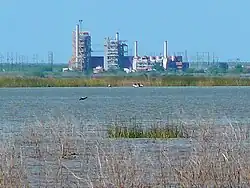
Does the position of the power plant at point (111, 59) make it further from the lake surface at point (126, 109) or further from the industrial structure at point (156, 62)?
the lake surface at point (126, 109)

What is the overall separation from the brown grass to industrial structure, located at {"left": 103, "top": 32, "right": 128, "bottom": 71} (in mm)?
143423

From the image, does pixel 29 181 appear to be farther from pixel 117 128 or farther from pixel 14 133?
pixel 14 133

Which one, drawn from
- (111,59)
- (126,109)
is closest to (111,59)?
(111,59)

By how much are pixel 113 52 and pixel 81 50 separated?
6.44 meters

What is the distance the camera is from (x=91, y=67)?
6521 inches

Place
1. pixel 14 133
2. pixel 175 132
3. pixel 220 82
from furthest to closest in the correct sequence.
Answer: pixel 220 82, pixel 14 133, pixel 175 132

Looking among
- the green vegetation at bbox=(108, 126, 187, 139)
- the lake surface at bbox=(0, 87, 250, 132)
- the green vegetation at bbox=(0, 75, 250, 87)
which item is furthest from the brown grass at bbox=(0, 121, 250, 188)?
the green vegetation at bbox=(0, 75, 250, 87)

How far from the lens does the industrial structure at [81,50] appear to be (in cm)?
16125

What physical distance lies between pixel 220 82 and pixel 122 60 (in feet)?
284

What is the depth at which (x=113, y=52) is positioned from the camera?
165000 millimetres

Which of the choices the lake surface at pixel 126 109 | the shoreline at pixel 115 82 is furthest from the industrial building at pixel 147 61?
the lake surface at pixel 126 109

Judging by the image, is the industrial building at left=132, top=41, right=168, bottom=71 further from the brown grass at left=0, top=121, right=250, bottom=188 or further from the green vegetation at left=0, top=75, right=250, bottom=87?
the brown grass at left=0, top=121, right=250, bottom=188

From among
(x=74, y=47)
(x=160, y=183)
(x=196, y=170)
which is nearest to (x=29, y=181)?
(x=160, y=183)

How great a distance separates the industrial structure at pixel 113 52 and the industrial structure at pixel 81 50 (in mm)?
3466
